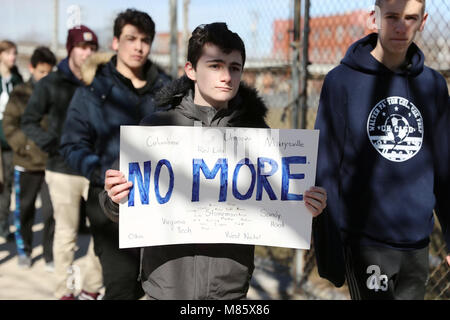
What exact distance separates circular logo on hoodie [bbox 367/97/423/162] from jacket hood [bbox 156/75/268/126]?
1.79ft

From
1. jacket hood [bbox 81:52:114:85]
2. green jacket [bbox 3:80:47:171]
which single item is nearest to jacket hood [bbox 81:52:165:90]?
jacket hood [bbox 81:52:114:85]

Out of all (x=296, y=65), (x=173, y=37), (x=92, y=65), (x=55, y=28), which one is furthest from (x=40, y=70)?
(x=55, y=28)

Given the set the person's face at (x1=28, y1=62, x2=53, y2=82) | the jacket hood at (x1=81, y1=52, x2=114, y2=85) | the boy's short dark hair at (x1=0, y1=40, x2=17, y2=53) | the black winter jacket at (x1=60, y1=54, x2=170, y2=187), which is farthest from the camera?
the boy's short dark hair at (x1=0, y1=40, x2=17, y2=53)

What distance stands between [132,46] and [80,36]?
126 cm

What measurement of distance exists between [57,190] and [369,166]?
2.97 metres

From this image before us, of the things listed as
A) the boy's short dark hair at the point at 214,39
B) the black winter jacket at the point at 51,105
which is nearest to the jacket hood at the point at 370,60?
the boy's short dark hair at the point at 214,39

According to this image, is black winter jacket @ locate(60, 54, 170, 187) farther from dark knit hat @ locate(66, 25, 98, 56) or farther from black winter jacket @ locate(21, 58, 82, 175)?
black winter jacket @ locate(21, 58, 82, 175)

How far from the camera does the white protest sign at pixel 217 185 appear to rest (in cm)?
229

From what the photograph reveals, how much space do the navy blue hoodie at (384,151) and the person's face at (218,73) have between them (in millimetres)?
602

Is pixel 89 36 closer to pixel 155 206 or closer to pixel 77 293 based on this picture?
pixel 77 293

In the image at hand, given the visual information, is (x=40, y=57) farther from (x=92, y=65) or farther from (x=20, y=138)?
(x=92, y=65)

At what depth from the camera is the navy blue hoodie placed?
8.62 feet

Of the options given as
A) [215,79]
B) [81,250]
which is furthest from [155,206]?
[81,250]
